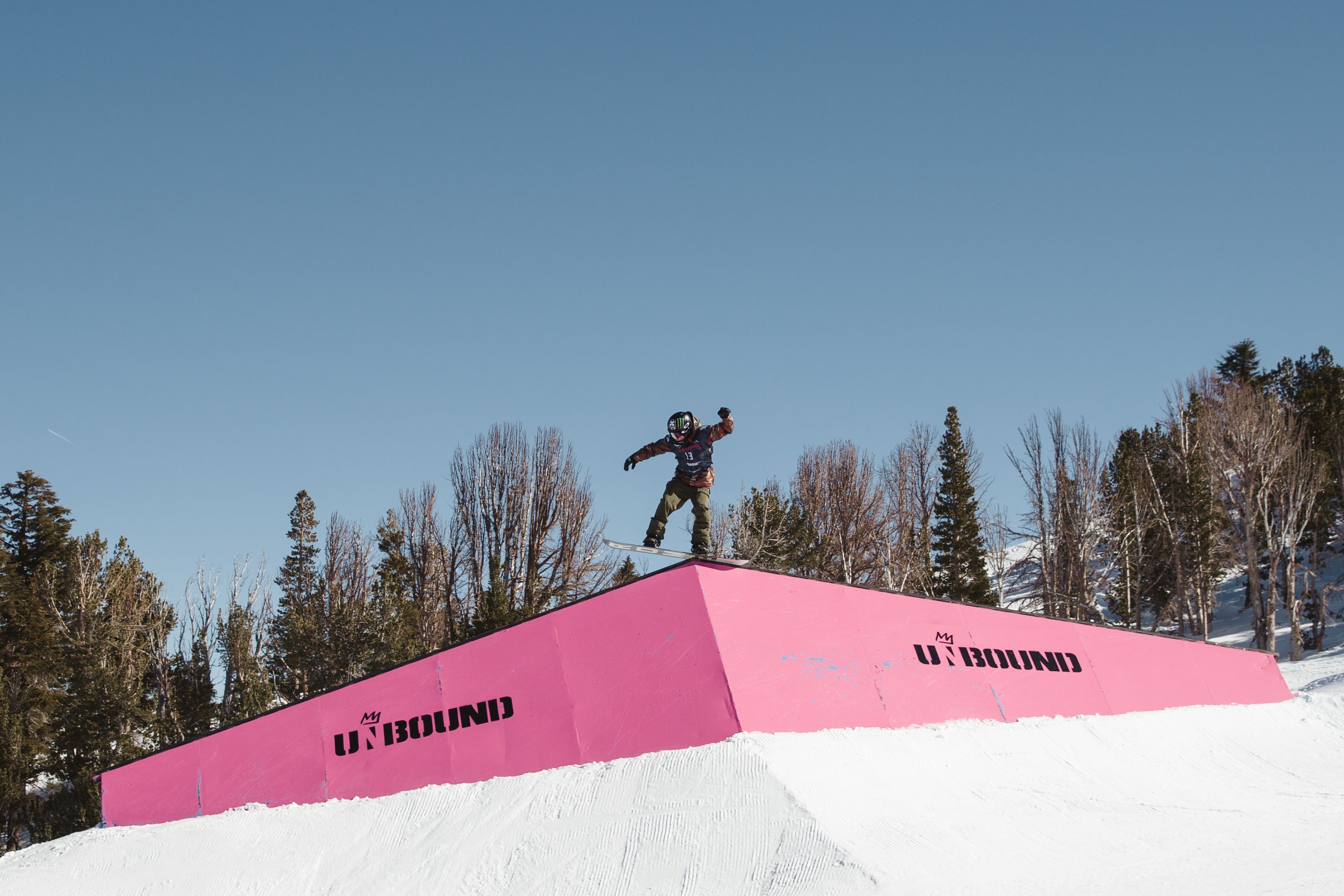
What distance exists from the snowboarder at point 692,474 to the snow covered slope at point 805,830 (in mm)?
2469

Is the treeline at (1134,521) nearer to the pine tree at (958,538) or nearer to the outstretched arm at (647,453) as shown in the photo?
the pine tree at (958,538)

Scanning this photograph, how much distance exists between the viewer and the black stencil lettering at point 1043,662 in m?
11.0

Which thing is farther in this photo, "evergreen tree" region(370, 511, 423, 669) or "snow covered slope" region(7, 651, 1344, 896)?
"evergreen tree" region(370, 511, 423, 669)

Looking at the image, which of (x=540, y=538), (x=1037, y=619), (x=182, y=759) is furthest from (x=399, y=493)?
(x=1037, y=619)

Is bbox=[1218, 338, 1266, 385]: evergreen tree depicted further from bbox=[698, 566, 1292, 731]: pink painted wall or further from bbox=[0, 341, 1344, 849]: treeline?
bbox=[698, 566, 1292, 731]: pink painted wall

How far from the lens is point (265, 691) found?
2606 centimetres

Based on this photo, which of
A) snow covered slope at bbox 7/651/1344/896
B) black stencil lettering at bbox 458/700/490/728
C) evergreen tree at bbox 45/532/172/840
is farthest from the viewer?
evergreen tree at bbox 45/532/172/840

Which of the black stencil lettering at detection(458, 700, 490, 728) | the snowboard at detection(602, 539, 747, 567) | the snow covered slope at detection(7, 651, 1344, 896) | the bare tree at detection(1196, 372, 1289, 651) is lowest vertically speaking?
the snow covered slope at detection(7, 651, 1344, 896)

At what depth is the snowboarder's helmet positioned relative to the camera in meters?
9.80

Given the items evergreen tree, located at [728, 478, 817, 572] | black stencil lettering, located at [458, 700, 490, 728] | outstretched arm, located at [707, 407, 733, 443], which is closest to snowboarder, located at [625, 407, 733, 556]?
outstretched arm, located at [707, 407, 733, 443]

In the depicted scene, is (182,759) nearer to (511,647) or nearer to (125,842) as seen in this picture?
(125,842)

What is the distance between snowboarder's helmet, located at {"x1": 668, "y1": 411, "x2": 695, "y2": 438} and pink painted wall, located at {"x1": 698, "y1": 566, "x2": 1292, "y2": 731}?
162 cm

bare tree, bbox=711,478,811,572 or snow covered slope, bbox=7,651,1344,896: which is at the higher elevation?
bare tree, bbox=711,478,811,572

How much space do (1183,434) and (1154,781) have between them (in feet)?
109
